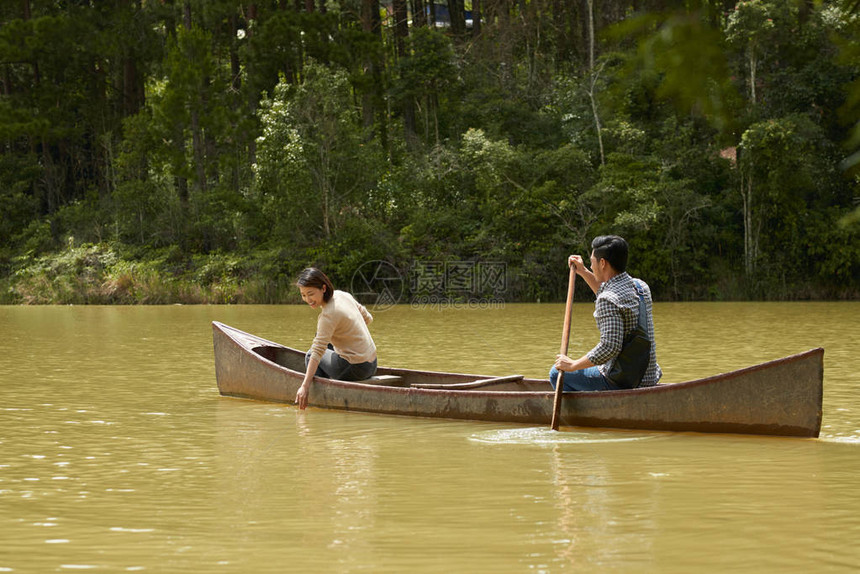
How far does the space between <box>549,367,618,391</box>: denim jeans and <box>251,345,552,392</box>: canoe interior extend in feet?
1.82

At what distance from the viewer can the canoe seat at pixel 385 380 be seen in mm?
9188

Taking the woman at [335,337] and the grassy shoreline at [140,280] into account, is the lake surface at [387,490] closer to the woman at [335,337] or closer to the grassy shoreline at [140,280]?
the woman at [335,337]

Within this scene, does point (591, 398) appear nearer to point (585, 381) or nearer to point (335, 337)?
point (585, 381)

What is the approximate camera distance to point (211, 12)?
3319 cm

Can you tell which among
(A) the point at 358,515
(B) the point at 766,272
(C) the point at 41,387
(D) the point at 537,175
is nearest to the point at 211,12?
(D) the point at 537,175

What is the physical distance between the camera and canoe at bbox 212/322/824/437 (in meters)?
6.87

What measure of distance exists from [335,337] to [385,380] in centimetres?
75

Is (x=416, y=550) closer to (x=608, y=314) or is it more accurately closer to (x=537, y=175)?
(x=608, y=314)

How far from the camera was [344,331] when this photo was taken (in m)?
8.74

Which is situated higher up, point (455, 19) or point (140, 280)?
point (455, 19)

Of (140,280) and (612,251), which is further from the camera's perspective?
(140,280)

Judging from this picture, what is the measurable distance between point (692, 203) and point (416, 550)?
23.5 m

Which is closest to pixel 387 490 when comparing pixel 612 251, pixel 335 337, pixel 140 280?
pixel 612 251

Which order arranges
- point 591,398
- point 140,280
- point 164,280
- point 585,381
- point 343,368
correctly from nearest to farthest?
point 591,398 → point 585,381 → point 343,368 → point 140,280 → point 164,280
